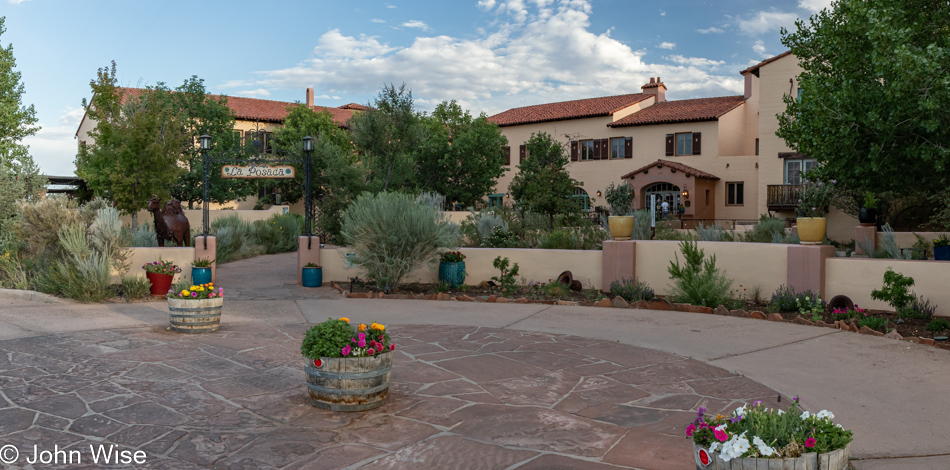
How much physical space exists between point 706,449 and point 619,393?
2617 millimetres

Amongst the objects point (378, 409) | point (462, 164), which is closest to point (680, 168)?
point (462, 164)

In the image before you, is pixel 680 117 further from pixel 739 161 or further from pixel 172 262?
pixel 172 262

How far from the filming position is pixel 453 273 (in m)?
13.1

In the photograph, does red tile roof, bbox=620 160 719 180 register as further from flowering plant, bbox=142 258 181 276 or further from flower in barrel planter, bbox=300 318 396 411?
flower in barrel planter, bbox=300 318 396 411

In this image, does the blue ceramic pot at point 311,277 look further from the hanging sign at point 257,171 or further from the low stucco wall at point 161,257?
the hanging sign at point 257,171

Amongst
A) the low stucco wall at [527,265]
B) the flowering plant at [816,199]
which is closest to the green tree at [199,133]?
the low stucco wall at [527,265]

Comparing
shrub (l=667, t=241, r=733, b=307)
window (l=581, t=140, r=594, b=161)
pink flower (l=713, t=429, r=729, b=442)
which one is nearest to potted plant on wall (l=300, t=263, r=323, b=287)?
shrub (l=667, t=241, r=733, b=307)

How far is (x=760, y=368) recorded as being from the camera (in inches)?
271

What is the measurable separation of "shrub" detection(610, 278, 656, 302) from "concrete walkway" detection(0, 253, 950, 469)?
1023 mm

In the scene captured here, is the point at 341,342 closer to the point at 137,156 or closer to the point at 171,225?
the point at 171,225

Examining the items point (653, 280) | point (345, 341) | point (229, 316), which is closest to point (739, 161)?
point (653, 280)

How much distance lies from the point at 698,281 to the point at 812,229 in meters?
1.97

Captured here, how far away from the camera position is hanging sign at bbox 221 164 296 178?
15.2 meters

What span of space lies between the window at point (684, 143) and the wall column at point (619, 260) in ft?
91.1
